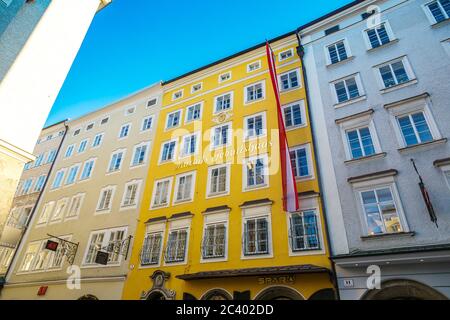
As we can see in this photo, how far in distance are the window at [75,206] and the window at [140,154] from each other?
564cm

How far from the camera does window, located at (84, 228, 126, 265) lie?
17538mm

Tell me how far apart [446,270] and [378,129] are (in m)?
6.38

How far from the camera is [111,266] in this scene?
17.2 metres

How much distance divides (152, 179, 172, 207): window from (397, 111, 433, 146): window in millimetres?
13571

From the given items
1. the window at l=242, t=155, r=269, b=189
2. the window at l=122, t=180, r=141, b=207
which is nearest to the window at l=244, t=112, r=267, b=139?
the window at l=242, t=155, r=269, b=189

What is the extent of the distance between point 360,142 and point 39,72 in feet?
42.5

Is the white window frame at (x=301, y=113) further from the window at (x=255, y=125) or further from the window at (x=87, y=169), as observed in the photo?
the window at (x=87, y=169)

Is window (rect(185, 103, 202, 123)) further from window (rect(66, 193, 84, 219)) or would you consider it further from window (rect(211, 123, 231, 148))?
window (rect(66, 193, 84, 219))

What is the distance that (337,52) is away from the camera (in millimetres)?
17109

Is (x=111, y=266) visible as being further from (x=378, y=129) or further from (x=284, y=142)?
(x=378, y=129)

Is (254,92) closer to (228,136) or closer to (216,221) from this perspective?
(228,136)

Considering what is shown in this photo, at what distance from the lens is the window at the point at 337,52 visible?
16.7 metres

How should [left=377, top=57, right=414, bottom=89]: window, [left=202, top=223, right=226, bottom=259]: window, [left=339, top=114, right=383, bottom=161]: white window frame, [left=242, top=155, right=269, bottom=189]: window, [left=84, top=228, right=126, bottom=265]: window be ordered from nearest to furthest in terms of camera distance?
[left=339, top=114, right=383, bottom=161]: white window frame < [left=377, top=57, right=414, bottom=89]: window < [left=202, top=223, right=226, bottom=259]: window < [left=242, top=155, right=269, bottom=189]: window < [left=84, top=228, right=126, bottom=265]: window
